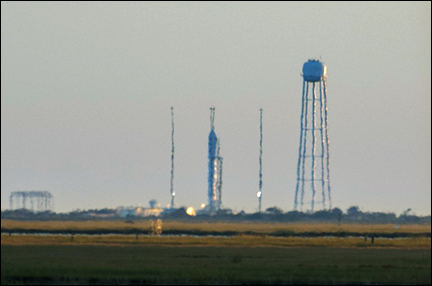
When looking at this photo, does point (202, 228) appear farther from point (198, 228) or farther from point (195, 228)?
point (195, 228)

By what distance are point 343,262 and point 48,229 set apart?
80.7 meters

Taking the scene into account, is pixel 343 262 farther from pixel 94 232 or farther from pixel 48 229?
pixel 48 229

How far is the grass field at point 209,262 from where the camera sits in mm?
61625

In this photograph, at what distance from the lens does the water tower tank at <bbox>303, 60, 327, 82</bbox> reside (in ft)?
620

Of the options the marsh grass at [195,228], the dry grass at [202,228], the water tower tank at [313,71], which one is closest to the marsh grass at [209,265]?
the marsh grass at [195,228]

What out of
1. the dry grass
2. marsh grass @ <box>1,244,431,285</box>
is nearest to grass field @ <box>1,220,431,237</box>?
the dry grass

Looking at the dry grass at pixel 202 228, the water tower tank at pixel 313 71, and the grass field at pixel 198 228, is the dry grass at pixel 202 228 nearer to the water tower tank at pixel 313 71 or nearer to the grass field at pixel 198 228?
the grass field at pixel 198 228

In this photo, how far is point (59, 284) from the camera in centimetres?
5809

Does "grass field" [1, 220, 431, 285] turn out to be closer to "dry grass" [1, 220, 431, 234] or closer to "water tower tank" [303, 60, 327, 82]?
"dry grass" [1, 220, 431, 234]

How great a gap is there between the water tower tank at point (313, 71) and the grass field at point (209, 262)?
83.2 m

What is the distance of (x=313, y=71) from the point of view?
620 ft

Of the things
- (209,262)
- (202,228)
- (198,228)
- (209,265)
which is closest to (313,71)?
(202,228)

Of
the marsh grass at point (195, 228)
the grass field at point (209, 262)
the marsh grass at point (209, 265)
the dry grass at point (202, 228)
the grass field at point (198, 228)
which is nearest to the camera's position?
the marsh grass at point (209, 265)

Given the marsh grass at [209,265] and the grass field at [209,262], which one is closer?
the marsh grass at [209,265]
